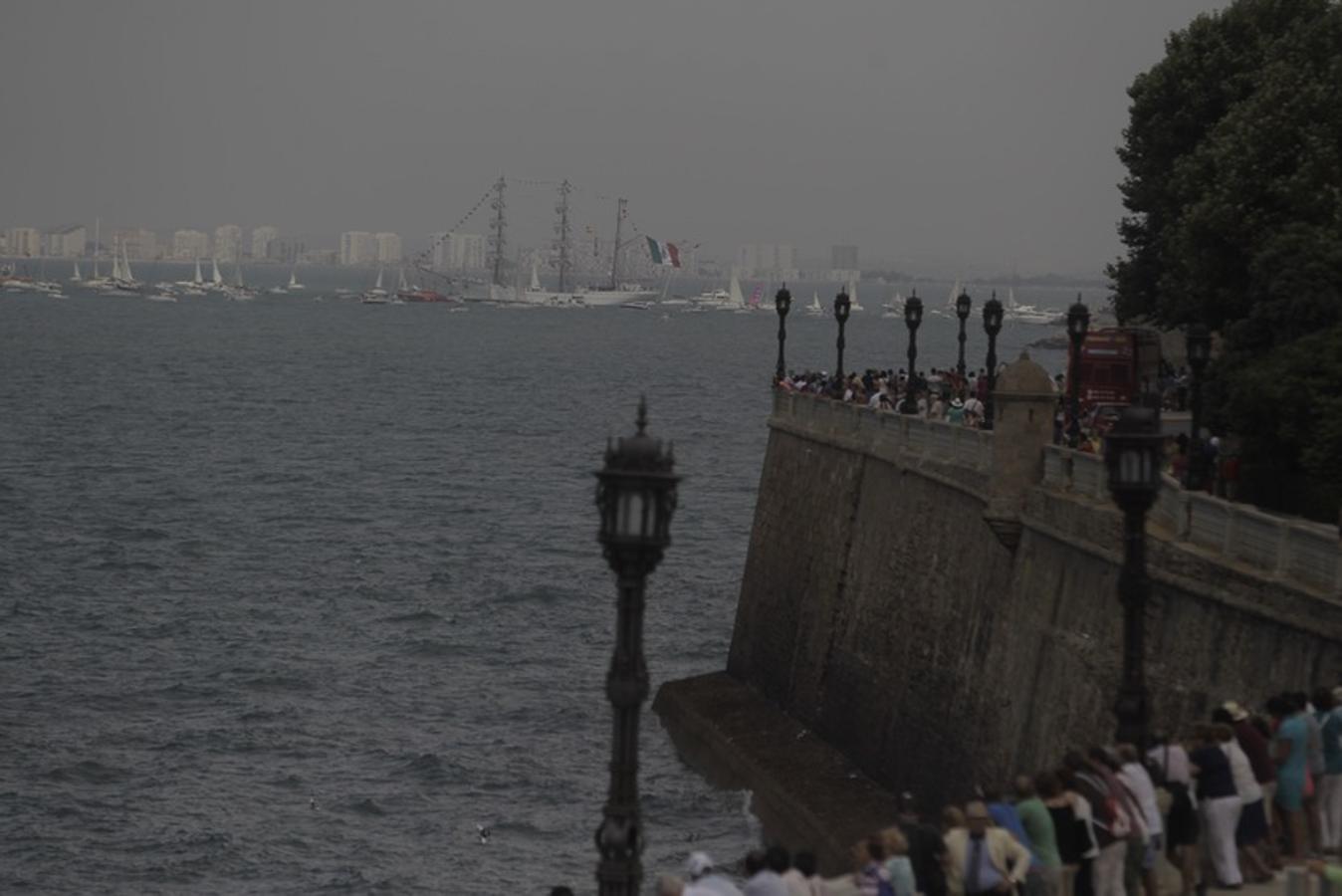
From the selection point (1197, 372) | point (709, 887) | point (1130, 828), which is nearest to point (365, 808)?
point (1197, 372)

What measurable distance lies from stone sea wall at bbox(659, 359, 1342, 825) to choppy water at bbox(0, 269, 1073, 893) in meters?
2.62

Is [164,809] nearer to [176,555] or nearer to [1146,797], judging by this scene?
[1146,797]

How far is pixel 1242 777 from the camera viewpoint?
17172 mm

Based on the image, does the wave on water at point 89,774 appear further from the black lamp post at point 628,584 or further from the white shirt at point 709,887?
the white shirt at point 709,887

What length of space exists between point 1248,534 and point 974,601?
7.93 metres

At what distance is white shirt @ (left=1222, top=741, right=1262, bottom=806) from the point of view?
17.1m

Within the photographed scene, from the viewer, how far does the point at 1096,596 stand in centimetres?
2605

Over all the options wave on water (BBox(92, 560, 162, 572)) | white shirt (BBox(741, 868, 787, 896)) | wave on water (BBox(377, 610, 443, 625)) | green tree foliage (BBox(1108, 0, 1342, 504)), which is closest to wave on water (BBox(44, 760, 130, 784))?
wave on water (BBox(377, 610, 443, 625))

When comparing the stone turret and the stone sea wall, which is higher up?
the stone turret

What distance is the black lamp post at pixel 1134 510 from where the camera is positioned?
1777 cm

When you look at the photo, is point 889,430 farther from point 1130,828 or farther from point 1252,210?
point 1130,828

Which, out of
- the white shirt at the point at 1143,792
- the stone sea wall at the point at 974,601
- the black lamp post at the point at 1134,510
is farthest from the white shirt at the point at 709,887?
the stone sea wall at the point at 974,601

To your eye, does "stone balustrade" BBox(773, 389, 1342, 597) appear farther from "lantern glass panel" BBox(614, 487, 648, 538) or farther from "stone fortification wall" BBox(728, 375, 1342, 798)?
"lantern glass panel" BBox(614, 487, 648, 538)

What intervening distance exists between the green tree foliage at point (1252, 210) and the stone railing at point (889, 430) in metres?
3.23
